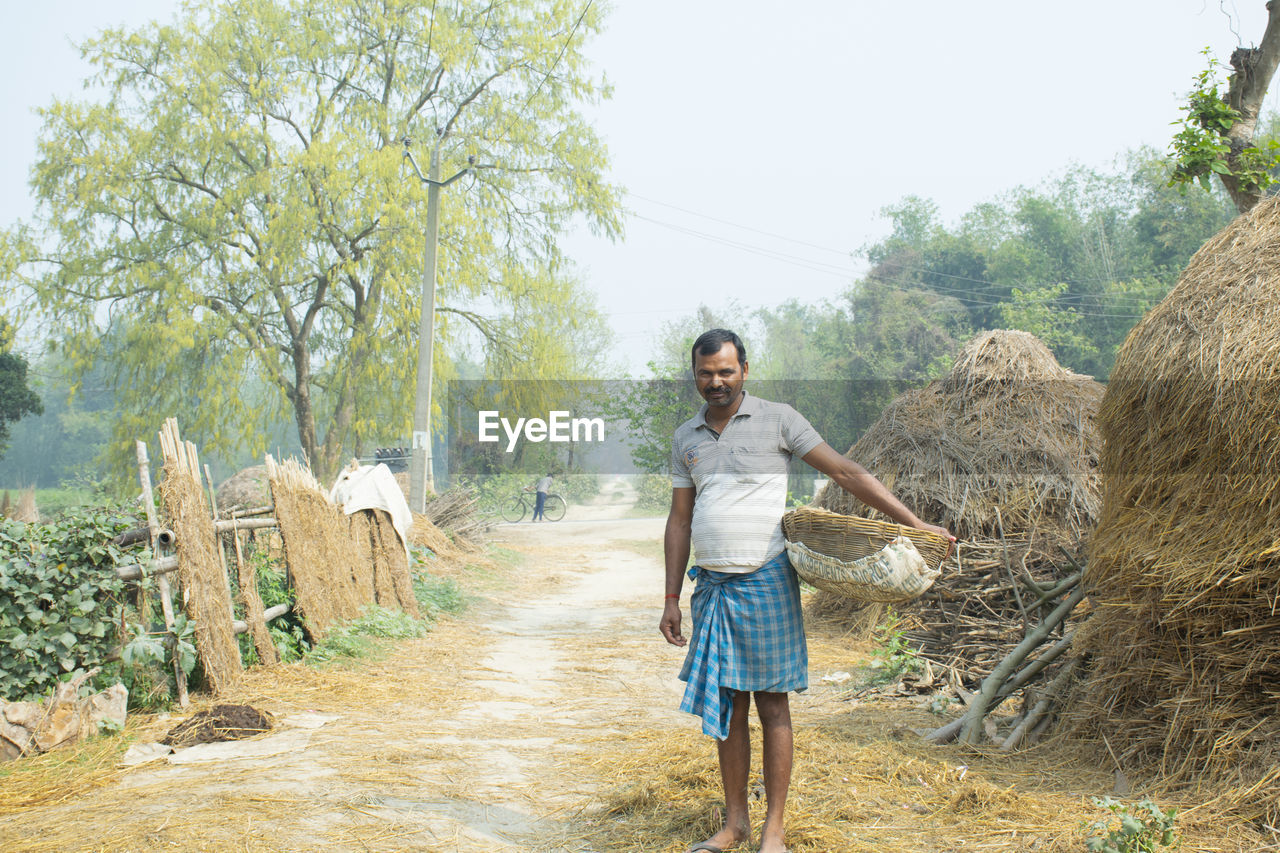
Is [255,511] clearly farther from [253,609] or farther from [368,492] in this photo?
[368,492]

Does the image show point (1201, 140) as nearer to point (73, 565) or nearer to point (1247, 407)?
point (1247, 407)

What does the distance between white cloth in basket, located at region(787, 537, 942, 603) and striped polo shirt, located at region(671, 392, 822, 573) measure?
0.21 m

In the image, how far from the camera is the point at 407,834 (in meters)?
3.60

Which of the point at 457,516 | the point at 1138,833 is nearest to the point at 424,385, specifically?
the point at 457,516

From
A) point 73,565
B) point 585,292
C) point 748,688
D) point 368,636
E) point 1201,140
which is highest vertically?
point 585,292

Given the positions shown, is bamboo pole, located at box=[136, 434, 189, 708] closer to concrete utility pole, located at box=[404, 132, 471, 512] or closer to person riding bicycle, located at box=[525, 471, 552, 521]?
concrete utility pole, located at box=[404, 132, 471, 512]

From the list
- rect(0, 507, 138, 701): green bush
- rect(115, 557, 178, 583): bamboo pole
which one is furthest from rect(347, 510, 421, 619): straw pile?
rect(0, 507, 138, 701): green bush

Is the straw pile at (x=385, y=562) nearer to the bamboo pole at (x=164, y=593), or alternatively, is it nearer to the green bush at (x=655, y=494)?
the bamboo pole at (x=164, y=593)

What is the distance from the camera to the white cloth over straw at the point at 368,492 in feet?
28.7

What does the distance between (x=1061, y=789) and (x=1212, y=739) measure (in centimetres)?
61

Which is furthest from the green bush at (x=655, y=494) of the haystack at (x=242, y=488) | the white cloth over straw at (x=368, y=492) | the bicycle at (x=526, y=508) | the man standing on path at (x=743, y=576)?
the man standing on path at (x=743, y=576)

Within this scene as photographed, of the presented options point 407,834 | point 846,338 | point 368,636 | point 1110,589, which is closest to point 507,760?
point 407,834

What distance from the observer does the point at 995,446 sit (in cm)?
792

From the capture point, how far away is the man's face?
331 cm
